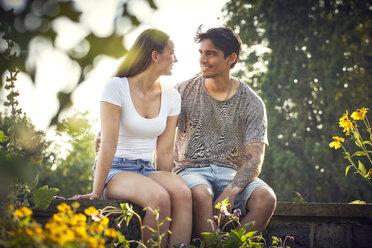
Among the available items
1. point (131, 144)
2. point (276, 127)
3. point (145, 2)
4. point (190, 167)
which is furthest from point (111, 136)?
point (276, 127)

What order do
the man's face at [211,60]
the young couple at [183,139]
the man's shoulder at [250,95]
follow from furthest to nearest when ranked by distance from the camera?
the man's face at [211,60], the man's shoulder at [250,95], the young couple at [183,139]

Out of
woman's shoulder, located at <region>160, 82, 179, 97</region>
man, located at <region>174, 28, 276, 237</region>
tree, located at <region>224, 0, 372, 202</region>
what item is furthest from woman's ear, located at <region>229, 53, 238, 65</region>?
tree, located at <region>224, 0, 372, 202</region>

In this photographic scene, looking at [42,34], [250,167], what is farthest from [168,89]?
[42,34]

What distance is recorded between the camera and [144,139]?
2750 millimetres

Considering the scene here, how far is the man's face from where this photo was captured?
3.32 metres

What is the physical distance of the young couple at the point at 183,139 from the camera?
7.80 feet

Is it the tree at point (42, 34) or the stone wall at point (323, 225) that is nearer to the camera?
the tree at point (42, 34)

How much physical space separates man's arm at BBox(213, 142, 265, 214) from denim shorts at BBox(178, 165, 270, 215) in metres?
0.06

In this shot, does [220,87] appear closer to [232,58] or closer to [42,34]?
[232,58]

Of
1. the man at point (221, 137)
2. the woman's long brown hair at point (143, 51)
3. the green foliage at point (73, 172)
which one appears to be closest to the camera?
the man at point (221, 137)

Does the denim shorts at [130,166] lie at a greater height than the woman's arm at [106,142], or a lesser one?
lesser

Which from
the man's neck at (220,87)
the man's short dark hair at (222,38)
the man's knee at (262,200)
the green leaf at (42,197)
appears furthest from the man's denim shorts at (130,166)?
the man's short dark hair at (222,38)

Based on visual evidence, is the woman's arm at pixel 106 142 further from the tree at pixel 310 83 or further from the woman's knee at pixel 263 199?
the tree at pixel 310 83

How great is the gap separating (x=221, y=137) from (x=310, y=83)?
247 inches
